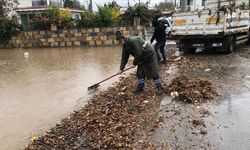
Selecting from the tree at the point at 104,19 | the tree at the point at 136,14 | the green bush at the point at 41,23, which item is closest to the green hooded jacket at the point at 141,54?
the tree at the point at 104,19

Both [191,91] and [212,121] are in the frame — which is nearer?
[212,121]

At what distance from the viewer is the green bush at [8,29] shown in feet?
69.1

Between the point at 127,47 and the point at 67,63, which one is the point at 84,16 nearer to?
the point at 67,63

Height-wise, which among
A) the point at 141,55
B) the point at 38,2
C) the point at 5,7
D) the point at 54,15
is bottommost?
the point at 141,55

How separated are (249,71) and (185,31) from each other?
4020mm

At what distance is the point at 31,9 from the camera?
1158 inches

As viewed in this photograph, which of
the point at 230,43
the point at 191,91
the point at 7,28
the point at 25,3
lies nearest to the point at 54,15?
the point at 7,28

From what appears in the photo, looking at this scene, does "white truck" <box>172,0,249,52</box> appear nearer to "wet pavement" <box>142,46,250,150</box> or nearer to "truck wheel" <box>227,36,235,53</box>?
"truck wheel" <box>227,36,235,53</box>

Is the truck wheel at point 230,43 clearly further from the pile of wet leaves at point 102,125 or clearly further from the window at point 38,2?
the window at point 38,2

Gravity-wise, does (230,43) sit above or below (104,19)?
below

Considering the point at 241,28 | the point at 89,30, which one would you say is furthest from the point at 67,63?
the point at 241,28

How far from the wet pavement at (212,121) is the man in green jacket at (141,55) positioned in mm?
711

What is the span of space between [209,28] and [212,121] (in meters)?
7.39

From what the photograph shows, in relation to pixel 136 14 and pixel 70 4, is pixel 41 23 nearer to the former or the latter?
pixel 136 14
